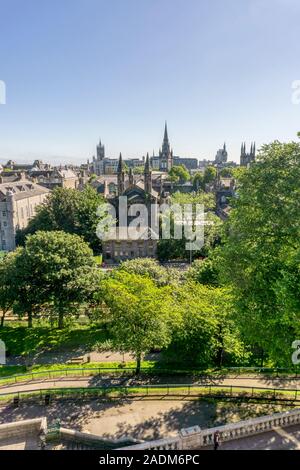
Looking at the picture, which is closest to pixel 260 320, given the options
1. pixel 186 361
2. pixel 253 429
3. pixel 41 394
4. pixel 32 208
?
pixel 253 429

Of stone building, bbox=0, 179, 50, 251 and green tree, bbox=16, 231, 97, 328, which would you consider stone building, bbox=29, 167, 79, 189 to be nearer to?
stone building, bbox=0, 179, 50, 251

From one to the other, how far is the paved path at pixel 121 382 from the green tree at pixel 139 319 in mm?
1852

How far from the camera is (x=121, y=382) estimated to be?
73.9 feet

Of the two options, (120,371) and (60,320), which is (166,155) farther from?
(120,371)

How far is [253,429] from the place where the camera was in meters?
14.8

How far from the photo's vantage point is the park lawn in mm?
30625

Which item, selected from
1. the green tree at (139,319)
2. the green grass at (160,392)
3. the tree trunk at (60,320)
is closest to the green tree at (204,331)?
the green tree at (139,319)

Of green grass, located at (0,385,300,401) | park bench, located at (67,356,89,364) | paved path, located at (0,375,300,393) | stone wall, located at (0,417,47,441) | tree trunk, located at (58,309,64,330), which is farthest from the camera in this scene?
tree trunk, located at (58,309,64,330)

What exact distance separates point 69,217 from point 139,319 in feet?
137

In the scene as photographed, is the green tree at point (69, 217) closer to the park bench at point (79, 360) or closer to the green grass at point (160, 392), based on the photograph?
the park bench at point (79, 360)

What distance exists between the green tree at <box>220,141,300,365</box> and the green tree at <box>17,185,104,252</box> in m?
43.9

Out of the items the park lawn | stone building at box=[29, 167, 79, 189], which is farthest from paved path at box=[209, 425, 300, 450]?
stone building at box=[29, 167, 79, 189]

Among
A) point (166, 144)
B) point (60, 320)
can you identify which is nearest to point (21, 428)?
point (60, 320)

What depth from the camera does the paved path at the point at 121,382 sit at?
21.2 metres
